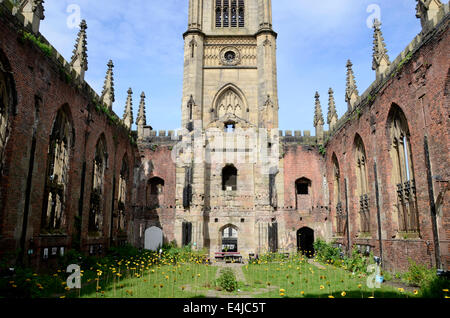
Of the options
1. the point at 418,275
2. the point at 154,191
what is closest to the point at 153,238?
the point at 154,191

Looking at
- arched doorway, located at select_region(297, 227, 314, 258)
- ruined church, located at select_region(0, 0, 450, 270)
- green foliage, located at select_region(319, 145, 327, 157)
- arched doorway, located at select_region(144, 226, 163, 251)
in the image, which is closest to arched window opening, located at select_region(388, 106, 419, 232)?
ruined church, located at select_region(0, 0, 450, 270)

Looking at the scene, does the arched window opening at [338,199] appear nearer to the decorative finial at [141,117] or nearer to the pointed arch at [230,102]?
the pointed arch at [230,102]

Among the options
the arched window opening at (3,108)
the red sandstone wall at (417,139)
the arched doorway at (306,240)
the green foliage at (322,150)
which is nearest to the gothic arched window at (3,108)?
the arched window opening at (3,108)

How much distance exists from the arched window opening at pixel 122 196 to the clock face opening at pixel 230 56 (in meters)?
12.6

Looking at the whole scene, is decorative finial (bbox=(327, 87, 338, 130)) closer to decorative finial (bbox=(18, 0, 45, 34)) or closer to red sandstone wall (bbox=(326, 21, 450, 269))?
red sandstone wall (bbox=(326, 21, 450, 269))

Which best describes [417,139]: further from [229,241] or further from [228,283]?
[229,241]

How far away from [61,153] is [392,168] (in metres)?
15.0

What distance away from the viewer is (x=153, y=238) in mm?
25969

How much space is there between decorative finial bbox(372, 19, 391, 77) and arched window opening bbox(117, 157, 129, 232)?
16.8m

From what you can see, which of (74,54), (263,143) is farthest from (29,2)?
(263,143)

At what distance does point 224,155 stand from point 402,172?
13246mm

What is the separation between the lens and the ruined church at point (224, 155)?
1244 centimetres

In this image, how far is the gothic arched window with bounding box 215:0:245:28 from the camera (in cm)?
3219

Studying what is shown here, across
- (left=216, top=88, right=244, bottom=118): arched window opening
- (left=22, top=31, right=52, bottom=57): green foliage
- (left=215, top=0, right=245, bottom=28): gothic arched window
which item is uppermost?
(left=215, top=0, right=245, bottom=28): gothic arched window
